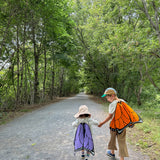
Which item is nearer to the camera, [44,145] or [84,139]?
[84,139]

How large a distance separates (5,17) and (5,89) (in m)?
5.22

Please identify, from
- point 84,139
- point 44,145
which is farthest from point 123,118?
point 44,145

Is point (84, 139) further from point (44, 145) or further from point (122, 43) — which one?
point (122, 43)

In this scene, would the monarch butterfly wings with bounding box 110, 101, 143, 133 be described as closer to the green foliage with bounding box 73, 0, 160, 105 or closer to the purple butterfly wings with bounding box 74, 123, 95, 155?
the purple butterfly wings with bounding box 74, 123, 95, 155

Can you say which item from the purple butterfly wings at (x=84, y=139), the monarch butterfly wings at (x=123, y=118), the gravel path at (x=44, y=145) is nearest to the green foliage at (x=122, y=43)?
the monarch butterfly wings at (x=123, y=118)

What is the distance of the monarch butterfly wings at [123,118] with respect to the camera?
2805mm

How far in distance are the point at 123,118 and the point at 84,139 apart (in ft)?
3.18

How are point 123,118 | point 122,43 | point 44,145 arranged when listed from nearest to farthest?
point 123,118
point 44,145
point 122,43

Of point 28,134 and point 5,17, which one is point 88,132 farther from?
point 5,17

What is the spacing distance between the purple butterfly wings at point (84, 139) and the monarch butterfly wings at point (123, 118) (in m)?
0.63

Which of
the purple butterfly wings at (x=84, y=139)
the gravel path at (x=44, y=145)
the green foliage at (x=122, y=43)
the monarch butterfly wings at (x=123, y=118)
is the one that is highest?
the green foliage at (x=122, y=43)

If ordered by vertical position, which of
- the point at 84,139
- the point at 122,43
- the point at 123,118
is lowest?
the point at 84,139

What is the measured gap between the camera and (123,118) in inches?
112

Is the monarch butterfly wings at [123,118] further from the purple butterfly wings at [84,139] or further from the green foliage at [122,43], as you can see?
the green foliage at [122,43]
